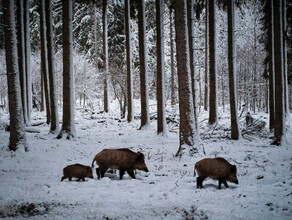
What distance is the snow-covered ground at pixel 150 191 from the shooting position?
191 inches

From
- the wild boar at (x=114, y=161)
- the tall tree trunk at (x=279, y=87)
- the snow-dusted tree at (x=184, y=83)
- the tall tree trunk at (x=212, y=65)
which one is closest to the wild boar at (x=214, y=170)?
the wild boar at (x=114, y=161)

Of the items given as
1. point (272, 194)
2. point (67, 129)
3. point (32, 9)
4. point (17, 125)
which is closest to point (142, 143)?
point (67, 129)

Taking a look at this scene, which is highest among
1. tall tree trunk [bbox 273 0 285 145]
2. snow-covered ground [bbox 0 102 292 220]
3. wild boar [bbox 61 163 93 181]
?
tall tree trunk [bbox 273 0 285 145]

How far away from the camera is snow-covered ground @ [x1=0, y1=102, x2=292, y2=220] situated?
15.9ft

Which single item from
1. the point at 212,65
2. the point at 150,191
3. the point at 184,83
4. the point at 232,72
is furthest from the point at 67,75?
the point at 150,191

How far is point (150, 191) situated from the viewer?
19.8ft

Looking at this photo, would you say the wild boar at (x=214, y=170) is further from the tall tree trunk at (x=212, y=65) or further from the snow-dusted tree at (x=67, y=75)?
the tall tree trunk at (x=212, y=65)

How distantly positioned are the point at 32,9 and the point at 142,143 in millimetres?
23845

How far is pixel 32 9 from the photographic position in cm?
2986

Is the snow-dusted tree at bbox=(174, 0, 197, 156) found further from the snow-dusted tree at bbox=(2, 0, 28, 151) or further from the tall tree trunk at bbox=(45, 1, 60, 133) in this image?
the tall tree trunk at bbox=(45, 1, 60, 133)

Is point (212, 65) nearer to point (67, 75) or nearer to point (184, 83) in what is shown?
point (184, 83)

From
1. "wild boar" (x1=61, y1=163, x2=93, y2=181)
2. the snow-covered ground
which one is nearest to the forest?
the snow-covered ground

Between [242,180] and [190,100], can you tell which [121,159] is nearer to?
[242,180]

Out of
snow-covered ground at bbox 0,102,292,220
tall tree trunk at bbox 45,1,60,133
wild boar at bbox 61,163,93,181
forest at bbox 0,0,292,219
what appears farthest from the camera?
tall tree trunk at bbox 45,1,60,133
